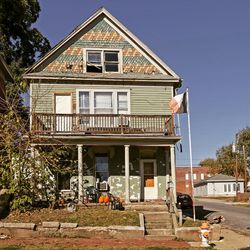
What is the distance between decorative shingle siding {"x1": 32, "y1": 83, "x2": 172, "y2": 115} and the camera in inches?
1024

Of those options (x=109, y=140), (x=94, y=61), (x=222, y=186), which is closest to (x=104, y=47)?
(x=94, y=61)

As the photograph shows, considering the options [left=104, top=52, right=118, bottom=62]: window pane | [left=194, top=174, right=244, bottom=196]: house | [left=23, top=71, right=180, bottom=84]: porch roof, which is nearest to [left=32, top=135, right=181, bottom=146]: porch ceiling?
[left=23, top=71, right=180, bottom=84]: porch roof

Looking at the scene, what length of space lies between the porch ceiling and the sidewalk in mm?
5918

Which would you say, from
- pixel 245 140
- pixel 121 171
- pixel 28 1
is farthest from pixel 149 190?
pixel 245 140

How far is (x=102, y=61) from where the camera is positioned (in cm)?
2717

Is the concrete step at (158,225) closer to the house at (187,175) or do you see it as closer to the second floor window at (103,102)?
the second floor window at (103,102)

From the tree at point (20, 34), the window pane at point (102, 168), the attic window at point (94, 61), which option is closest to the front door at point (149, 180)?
the window pane at point (102, 168)

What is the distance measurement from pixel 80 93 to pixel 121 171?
4.90m

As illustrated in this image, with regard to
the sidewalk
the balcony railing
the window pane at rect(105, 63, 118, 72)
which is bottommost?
the sidewalk

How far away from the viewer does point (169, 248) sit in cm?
1530

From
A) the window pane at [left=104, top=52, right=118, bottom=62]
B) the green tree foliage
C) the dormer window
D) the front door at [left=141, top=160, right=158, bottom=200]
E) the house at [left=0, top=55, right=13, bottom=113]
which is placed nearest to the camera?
the green tree foliage

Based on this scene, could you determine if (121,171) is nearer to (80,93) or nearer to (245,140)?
(80,93)

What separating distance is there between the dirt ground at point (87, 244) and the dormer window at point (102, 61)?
1239 centimetres

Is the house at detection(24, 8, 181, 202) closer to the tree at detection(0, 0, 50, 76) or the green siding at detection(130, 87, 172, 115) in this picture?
the green siding at detection(130, 87, 172, 115)
